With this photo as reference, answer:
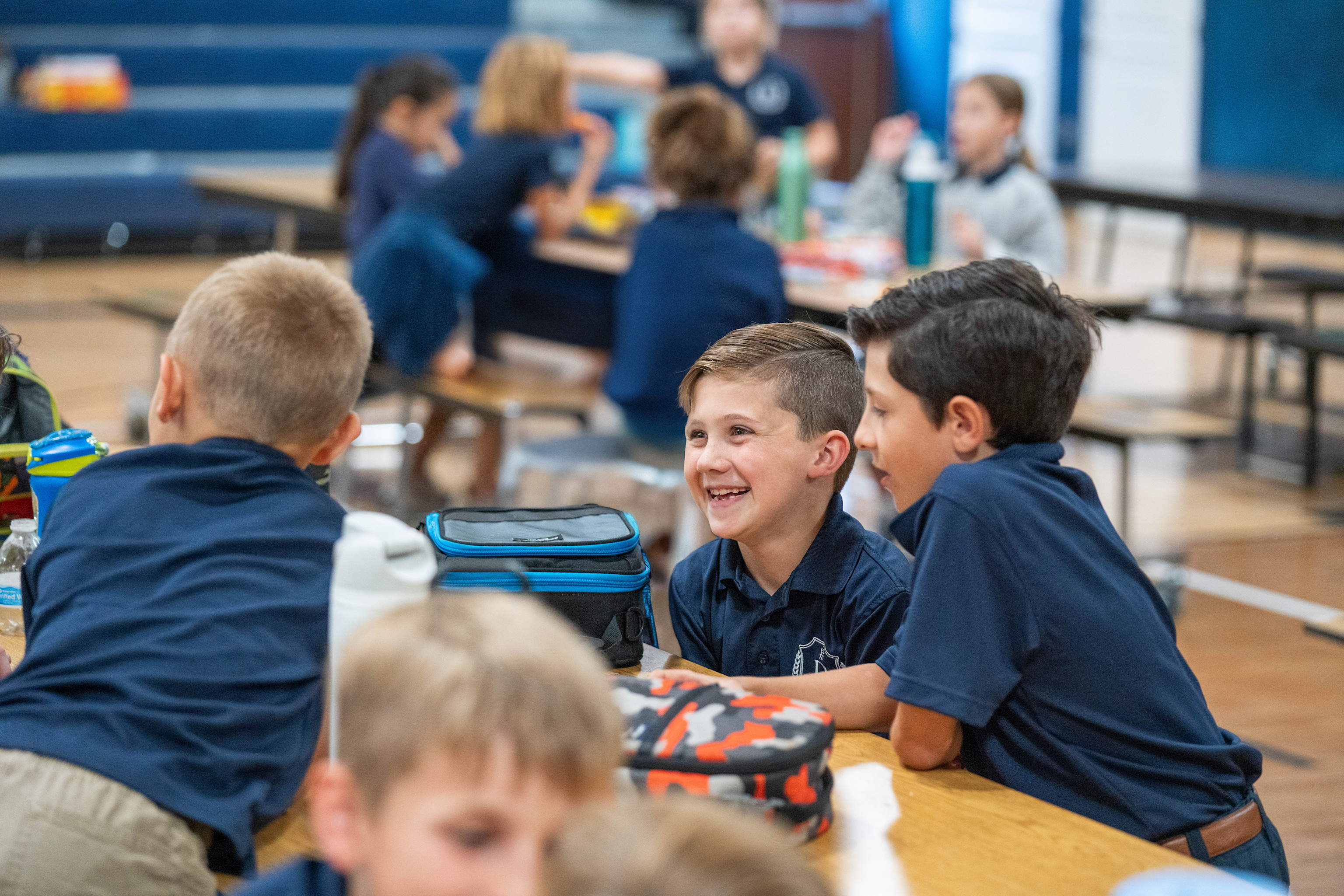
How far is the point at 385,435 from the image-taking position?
6.08 metres

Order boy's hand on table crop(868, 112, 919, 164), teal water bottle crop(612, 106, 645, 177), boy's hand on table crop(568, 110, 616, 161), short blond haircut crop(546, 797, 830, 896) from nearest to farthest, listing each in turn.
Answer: short blond haircut crop(546, 797, 830, 896)
boy's hand on table crop(868, 112, 919, 164)
boy's hand on table crop(568, 110, 616, 161)
teal water bottle crop(612, 106, 645, 177)

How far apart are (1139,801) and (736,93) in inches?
171

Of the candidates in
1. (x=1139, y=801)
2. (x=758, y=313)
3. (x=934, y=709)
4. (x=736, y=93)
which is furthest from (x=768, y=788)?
(x=736, y=93)

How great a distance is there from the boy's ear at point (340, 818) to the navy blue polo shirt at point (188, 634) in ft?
1.43

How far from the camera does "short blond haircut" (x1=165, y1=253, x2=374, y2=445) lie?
5.35 feet

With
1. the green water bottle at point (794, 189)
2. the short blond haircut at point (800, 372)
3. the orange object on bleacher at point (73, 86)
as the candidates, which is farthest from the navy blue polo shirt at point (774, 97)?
the orange object on bleacher at point (73, 86)

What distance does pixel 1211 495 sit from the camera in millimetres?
5500

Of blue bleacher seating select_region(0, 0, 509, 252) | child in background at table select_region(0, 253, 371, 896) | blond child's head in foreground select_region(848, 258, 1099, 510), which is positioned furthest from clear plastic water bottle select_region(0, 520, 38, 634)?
blue bleacher seating select_region(0, 0, 509, 252)

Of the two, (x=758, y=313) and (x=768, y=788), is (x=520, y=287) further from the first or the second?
(x=768, y=788)

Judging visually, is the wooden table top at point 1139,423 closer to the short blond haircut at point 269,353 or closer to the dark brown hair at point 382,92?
the dark brown hair at point 382,92

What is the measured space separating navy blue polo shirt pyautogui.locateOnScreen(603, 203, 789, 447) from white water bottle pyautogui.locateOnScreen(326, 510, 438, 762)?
2638 mm

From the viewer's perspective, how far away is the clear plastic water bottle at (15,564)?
78.5 inches

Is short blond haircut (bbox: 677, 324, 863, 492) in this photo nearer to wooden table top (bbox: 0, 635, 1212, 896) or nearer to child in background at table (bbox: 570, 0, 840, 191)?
wooden table top (bbox: 0, 635, 1212, 896)

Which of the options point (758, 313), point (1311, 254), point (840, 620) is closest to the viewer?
point (840, 620)
